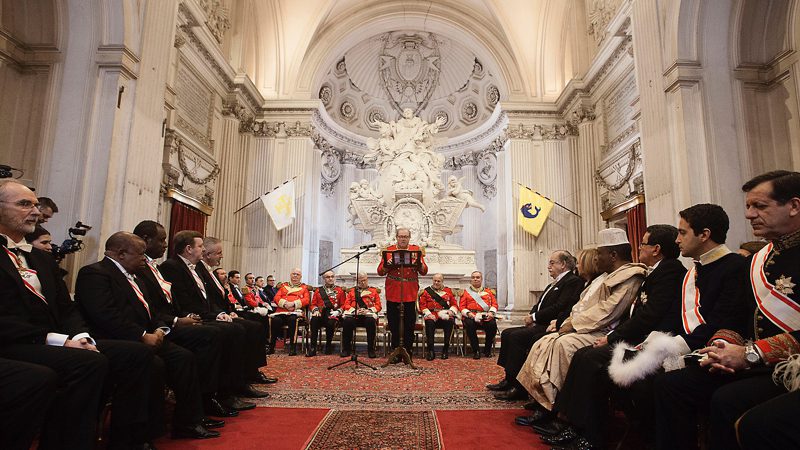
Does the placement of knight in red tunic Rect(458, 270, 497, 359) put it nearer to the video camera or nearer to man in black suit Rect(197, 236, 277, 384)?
man in black suit Rect(197, 236, 277, 384)

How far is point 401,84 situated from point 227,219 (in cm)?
836

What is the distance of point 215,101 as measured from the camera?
1049 centimetres

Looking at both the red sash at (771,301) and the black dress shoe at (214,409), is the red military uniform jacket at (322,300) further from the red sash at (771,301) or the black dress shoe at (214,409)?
the red sash at (771,301)

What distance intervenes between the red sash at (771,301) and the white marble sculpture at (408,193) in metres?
9.27

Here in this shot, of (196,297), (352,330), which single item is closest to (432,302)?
(352,330)

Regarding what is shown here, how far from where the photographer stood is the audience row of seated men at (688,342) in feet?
6.10

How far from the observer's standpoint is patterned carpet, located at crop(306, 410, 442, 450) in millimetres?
2783

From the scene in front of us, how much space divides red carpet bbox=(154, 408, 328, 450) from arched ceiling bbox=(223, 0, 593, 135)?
32.0ft

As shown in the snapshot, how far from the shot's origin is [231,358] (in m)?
3.70

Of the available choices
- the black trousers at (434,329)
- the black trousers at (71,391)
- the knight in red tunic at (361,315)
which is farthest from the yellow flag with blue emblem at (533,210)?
the black trousers at (71,391)

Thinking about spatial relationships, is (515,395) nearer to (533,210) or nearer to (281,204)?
(533,210)

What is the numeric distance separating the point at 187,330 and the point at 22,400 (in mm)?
1463

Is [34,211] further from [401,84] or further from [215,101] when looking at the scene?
[401,84]

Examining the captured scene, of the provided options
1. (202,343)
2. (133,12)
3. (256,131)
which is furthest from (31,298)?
(256,131)
